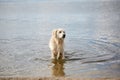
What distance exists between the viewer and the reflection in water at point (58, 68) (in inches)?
503

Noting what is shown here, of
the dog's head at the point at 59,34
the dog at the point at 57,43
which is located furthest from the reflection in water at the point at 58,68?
the dog's head at the point at 59,34

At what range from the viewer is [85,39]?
770 inches

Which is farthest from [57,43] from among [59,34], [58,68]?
[58,68]

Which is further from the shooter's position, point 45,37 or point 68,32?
point 68,32

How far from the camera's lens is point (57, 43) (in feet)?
48.0

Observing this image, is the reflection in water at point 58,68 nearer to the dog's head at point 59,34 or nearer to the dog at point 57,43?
the dog at point 57,43

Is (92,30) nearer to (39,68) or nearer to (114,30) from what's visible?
(114,30)

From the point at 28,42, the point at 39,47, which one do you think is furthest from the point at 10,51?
the point at 28,42

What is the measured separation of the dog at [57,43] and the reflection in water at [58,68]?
0.95ft

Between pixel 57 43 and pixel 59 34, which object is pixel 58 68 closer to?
pixel 57 43

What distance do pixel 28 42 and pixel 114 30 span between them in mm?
6160

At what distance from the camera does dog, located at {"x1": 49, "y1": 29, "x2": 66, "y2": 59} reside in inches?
563

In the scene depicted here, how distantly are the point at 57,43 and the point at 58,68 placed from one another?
1368mm

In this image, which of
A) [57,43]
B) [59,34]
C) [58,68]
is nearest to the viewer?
[58,68]
